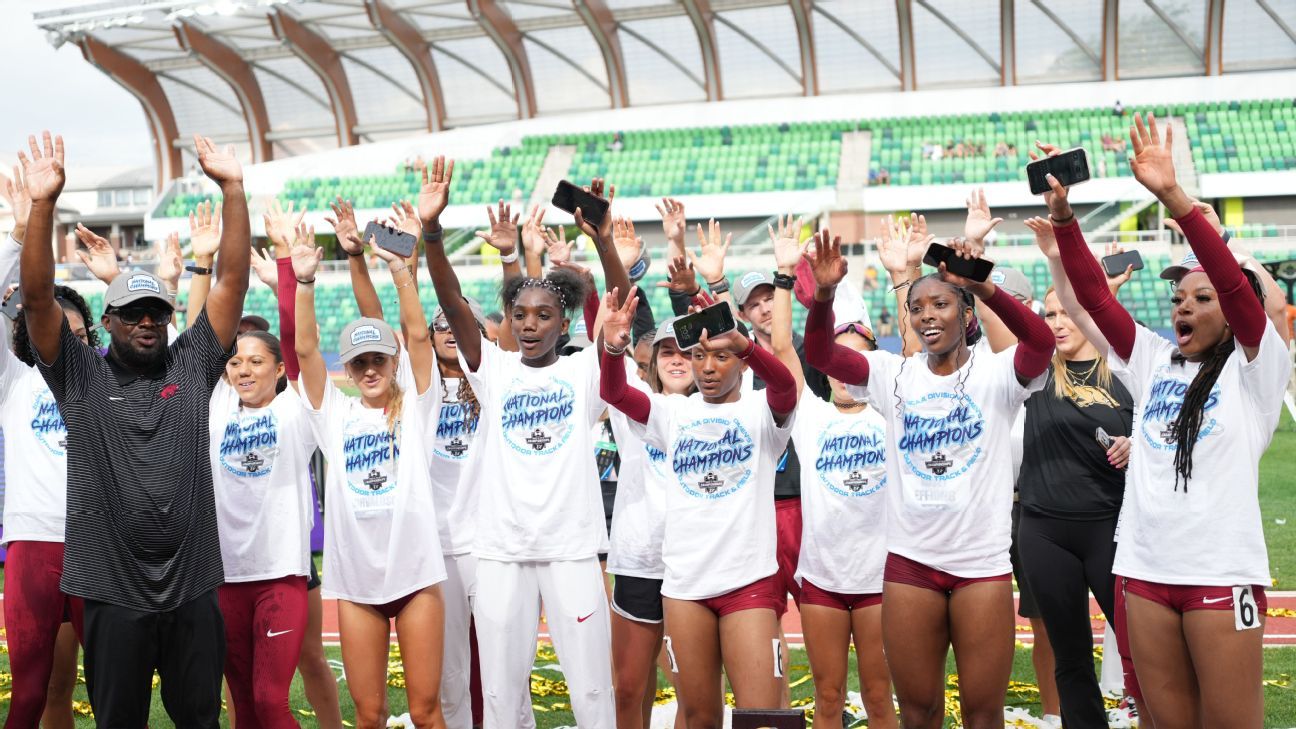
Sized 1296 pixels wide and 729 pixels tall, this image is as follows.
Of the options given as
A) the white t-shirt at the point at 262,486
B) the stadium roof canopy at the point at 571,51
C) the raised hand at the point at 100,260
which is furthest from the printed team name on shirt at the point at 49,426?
the stadium roof canopy at the point at 571,51

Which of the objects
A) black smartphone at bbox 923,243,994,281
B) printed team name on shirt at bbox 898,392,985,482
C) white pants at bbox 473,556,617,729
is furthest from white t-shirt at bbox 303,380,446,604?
black smartphone at bbox 923,243,994,281

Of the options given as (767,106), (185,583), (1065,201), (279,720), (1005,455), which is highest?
(767,106)

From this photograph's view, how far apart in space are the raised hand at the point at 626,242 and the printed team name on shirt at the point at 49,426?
274 cm

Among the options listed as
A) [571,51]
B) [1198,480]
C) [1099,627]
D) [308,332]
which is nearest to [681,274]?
[308,332]

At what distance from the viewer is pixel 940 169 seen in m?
32.4

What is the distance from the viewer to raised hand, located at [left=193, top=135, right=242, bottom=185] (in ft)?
15.1

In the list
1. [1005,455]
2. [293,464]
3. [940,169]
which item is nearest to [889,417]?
[1005,455]

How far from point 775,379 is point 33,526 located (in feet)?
10.9

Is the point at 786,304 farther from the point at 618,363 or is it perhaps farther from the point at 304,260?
the point at 304,260

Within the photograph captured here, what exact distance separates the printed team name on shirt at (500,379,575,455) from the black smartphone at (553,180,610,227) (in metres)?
0.78

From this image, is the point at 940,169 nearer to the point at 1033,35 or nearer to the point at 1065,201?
the point at 1033,35

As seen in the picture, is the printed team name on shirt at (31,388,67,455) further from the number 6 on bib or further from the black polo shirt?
the number 6 on bib

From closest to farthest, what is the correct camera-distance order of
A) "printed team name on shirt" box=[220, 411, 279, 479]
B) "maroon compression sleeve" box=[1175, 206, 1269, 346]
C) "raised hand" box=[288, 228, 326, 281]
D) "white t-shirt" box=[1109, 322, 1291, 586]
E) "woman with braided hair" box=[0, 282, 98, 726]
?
"maroon compression sleeve" box=[1175, 206, 1269, 346] → "white t-shirt" box=[1109, 322, 1291, 586] → "woman with braided hair" box=[0, 282, 98, 726] → "printed team name on shirt" box=[220, 411, 279, 479] → "raised hand" box=[288, 228, 326, 281]

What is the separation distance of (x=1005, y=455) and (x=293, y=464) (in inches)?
123
